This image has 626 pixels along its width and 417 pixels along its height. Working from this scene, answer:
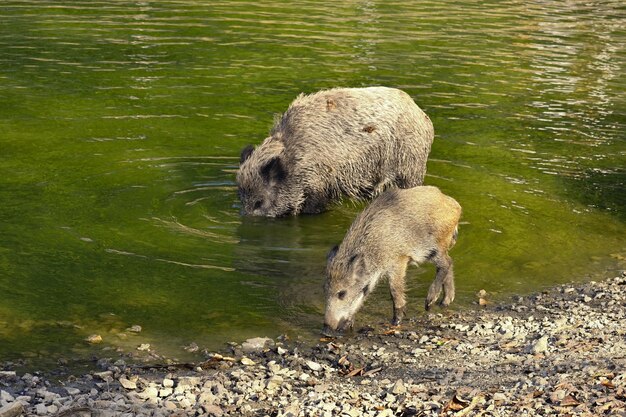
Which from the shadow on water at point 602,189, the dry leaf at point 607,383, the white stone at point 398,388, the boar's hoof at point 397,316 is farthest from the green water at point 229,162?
the dry leaf at point 607,383

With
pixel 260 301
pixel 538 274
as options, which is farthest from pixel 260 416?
pixel 538 274

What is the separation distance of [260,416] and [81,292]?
3.83 metres

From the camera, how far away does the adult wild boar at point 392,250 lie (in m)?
10.7

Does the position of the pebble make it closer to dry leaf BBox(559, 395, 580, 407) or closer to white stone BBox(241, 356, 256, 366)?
dry leaf BBox(559, 395, 580, 407)

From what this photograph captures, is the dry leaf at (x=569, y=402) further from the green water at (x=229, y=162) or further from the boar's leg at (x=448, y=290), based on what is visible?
the boar's leg at (x=448, y=290)

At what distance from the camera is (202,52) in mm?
27156

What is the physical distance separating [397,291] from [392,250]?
1.32ft

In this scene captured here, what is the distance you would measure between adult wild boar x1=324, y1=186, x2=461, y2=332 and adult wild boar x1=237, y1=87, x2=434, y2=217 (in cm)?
255

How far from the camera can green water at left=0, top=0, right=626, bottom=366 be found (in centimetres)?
1177

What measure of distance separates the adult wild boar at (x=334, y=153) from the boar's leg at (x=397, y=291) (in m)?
3.40

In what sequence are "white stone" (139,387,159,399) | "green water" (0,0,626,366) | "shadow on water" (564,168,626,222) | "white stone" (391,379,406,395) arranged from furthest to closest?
"shadow on water" (564,168,626,222)
"green water" (0,0,626,366)
"white stone" (391,379,406,395)
"white stone" (139,387,159,399)

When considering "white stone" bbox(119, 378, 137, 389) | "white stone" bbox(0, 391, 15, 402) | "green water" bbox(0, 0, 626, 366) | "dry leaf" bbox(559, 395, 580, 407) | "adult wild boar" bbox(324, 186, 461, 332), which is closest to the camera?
"dry leaf" bbox(559, 395, 580, 407)

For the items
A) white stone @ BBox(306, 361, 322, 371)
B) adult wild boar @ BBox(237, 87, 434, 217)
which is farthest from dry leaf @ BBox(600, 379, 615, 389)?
adult wild boar @ BBox(237, 87, 434, 217)

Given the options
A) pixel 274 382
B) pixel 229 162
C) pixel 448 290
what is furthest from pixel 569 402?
pixel 229 162
